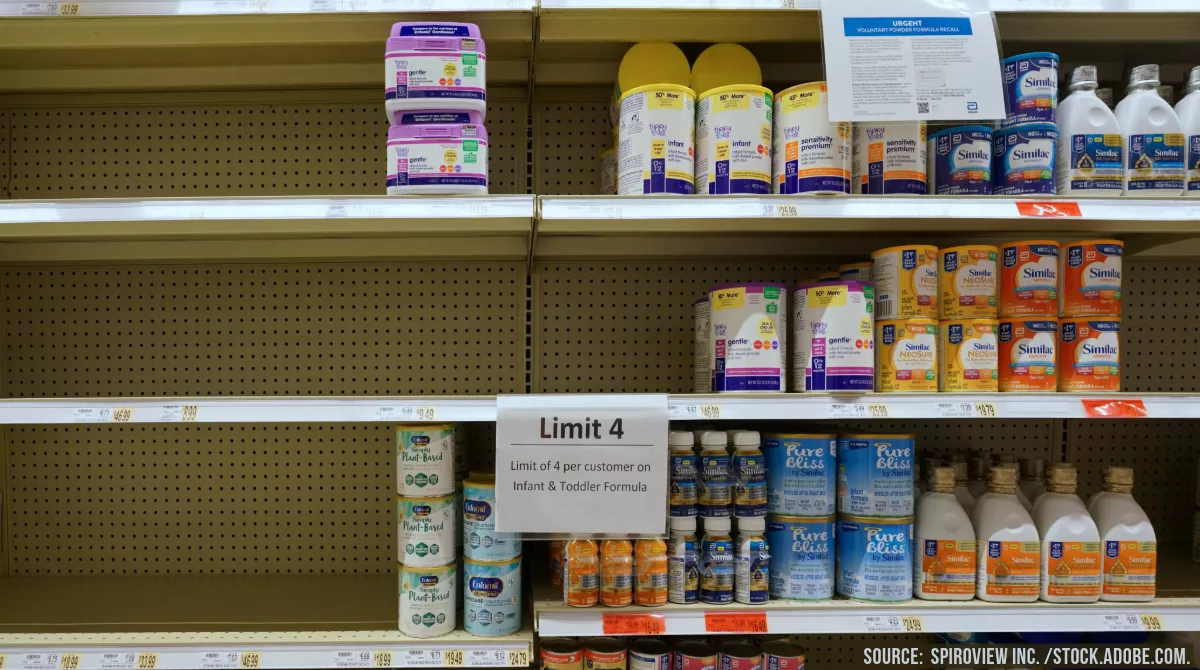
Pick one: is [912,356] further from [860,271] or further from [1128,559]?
[1128,559]

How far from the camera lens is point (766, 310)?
1.33 meters

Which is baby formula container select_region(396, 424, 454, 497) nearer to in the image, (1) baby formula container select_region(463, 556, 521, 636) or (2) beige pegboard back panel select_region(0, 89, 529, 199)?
(1) baby formula container select_region(463, 556, 521, 636)

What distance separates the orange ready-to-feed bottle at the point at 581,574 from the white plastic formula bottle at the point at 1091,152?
1221 mm

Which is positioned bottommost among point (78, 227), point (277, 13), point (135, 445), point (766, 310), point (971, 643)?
point (971, 643)

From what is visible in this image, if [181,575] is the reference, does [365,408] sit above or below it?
above

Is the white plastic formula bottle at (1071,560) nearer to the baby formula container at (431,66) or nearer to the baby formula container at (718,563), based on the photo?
the baby formula container at (718,563)

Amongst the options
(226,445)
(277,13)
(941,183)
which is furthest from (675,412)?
(226,445)

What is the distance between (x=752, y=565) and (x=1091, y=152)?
1099mm

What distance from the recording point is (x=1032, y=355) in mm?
1332

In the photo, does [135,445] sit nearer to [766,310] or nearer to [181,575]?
[181,575]

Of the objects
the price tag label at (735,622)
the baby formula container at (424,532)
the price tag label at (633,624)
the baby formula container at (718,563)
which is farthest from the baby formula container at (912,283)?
the baby formula container at (424,532)

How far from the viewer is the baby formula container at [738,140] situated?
51.4 inches

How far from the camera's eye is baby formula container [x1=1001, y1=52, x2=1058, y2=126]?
53.5 inches

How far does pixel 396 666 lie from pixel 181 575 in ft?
2.77
